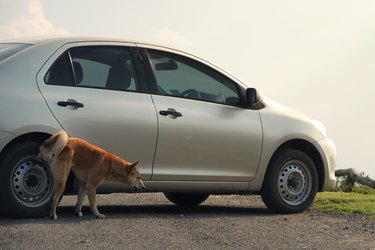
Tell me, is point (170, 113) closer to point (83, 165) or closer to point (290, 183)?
point (83, 165)

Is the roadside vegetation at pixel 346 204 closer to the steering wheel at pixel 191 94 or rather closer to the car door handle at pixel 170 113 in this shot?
the steering wheel at pixel 191 94

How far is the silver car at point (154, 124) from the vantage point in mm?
8094

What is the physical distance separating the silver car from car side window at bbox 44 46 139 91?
Answer: 0.04 ft

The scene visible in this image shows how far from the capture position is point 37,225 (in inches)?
304

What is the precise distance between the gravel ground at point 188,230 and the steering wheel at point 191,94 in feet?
4.42

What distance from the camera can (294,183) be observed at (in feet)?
32.5

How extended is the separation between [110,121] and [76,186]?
78 centimetres

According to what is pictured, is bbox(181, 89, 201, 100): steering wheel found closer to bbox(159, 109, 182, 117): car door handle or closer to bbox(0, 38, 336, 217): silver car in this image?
bbox(0, 38, 336, 217): silver car

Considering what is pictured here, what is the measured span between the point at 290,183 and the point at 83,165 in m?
2.79

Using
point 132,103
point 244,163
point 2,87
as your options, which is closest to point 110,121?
point 132,103

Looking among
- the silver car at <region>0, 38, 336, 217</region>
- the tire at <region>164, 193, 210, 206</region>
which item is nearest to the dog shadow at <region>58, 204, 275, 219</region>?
the tire at <region>164, 193, 210, 206</region>

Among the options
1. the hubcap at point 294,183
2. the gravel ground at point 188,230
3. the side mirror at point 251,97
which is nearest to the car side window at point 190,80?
the side mirror at point 251,97

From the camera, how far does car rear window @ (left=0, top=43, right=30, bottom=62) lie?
8391 mm

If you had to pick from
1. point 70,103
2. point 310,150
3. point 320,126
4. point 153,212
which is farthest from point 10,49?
point 320,126
